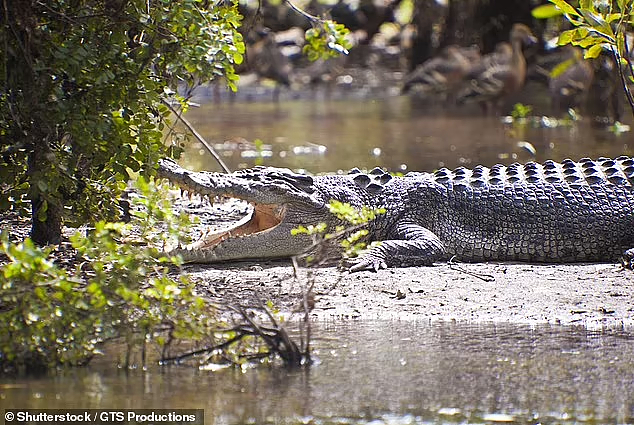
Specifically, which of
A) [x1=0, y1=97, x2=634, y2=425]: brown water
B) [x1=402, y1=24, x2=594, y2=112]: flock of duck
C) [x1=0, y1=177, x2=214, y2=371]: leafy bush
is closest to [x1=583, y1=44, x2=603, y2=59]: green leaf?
[x1=0, y1=97, x2=634, y2=425]: brown water

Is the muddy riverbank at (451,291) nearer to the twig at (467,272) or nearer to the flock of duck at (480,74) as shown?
the twig at (467,272)

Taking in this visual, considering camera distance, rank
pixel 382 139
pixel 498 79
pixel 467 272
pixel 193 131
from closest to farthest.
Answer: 1. pixel 467 272
2. pixel 193 131
3. pixel 382 139
4. pixel 498 79

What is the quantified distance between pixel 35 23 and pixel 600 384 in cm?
356

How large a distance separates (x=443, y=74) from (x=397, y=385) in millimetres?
19312

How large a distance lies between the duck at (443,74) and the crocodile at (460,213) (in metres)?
15.3

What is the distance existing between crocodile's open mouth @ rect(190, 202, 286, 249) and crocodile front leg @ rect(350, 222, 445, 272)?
73 centimetres

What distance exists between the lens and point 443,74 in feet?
76.2

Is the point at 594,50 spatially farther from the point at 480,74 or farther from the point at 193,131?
the point at 480,74

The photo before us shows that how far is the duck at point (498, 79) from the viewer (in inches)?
800

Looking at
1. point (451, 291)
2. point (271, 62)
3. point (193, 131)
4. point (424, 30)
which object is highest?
point (424, 30)

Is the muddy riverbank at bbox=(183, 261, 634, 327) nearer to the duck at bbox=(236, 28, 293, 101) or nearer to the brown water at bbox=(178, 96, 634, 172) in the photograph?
the brown water at bbox=(178, 96, 634, 172)

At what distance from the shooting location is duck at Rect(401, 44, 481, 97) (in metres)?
22.8

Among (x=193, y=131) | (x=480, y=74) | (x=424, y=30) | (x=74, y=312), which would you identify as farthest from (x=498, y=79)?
(x=74, y=312)

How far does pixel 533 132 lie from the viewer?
15117 mm
